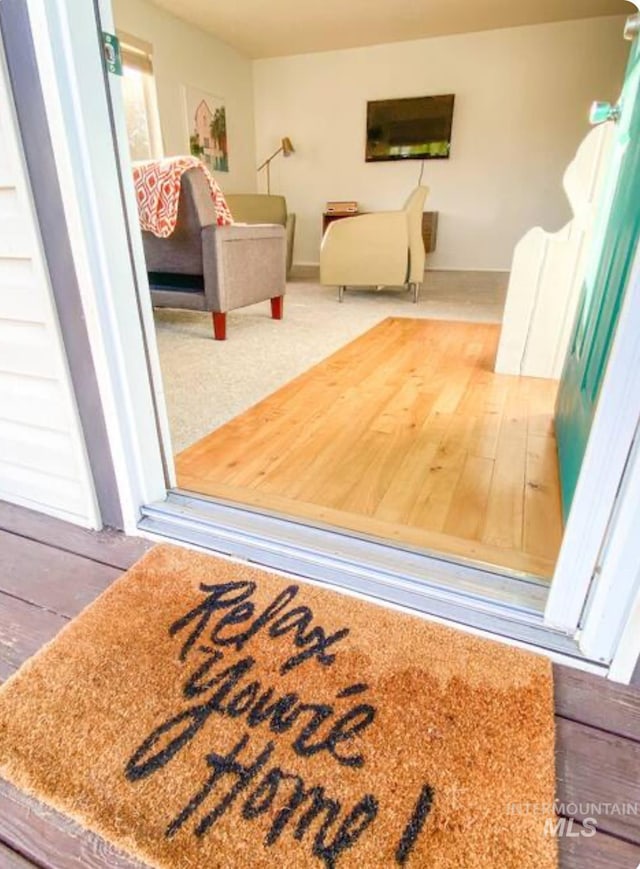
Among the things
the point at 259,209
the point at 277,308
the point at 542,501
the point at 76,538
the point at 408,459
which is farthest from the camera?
the point at 259,209

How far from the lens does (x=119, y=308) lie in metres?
0.88

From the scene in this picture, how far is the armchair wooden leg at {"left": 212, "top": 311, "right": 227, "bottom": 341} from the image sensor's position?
2.51 m

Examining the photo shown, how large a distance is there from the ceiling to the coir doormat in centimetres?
495

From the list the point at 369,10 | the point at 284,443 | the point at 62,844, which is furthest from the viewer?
the point at 369,10

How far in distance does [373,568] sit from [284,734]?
329mm

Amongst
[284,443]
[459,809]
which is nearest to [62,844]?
[459,809]

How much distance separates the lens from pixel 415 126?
200 inches

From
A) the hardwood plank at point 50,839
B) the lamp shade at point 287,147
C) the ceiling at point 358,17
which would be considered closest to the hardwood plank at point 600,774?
the hardwood plank at point 50,839

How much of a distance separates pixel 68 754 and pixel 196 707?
6.4 inches

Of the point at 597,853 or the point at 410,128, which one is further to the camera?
the point at 410,128

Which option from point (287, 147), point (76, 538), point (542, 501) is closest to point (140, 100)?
point (287, 147)

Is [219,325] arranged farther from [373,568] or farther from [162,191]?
[373,568]

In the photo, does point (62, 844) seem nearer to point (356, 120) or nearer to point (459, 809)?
point (459, 809)

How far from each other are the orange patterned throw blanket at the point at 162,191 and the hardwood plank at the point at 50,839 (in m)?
2.19
